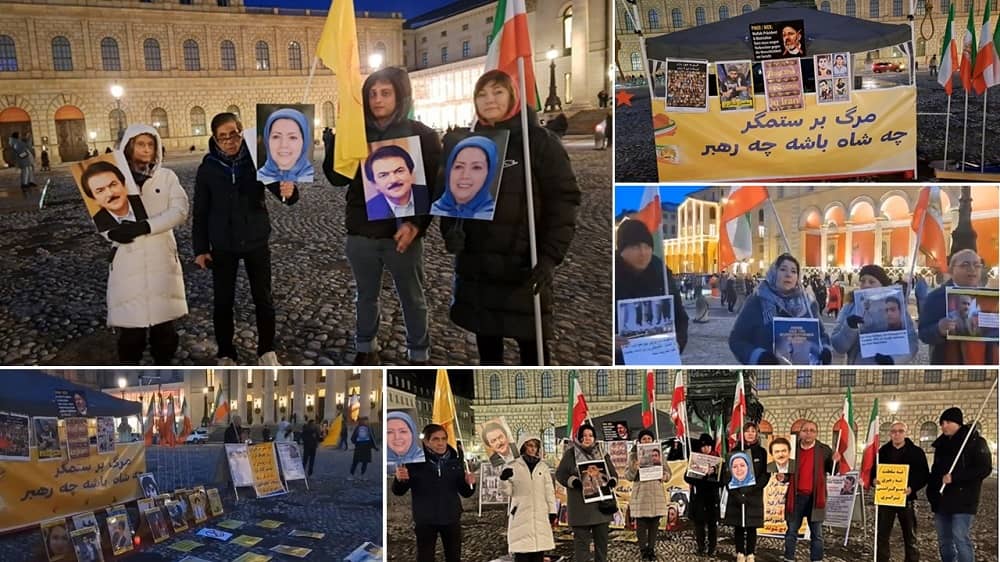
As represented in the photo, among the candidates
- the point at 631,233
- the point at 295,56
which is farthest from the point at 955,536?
the point at 295,56

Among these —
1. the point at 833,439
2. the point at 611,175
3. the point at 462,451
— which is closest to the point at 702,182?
the point at 611,175

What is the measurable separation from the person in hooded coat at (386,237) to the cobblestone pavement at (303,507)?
27.8 inches

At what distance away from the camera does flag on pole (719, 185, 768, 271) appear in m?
4.41

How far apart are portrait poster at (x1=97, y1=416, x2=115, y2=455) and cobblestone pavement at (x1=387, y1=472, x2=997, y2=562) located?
1.54m

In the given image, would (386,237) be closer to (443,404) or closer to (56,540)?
(443,404)

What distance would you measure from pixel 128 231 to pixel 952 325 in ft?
14.7

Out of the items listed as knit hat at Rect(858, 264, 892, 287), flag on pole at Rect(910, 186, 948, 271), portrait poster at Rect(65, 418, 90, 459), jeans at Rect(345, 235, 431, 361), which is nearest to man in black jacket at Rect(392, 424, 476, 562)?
jeans at Rect(345, 235, 431, 361)

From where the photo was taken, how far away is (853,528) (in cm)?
472

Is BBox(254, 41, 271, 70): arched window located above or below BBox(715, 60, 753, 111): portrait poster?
above

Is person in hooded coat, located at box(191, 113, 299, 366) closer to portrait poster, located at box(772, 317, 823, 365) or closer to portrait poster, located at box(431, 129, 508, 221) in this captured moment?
portrait poster, located at box(431, 129, 508, 221)

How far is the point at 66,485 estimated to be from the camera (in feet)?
14.4

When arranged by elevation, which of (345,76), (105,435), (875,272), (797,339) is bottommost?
(105,435)

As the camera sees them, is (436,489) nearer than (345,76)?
No

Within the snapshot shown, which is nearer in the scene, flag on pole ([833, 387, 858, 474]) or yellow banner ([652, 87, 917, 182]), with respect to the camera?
yellow banner ([652, 87, 917, 182])
